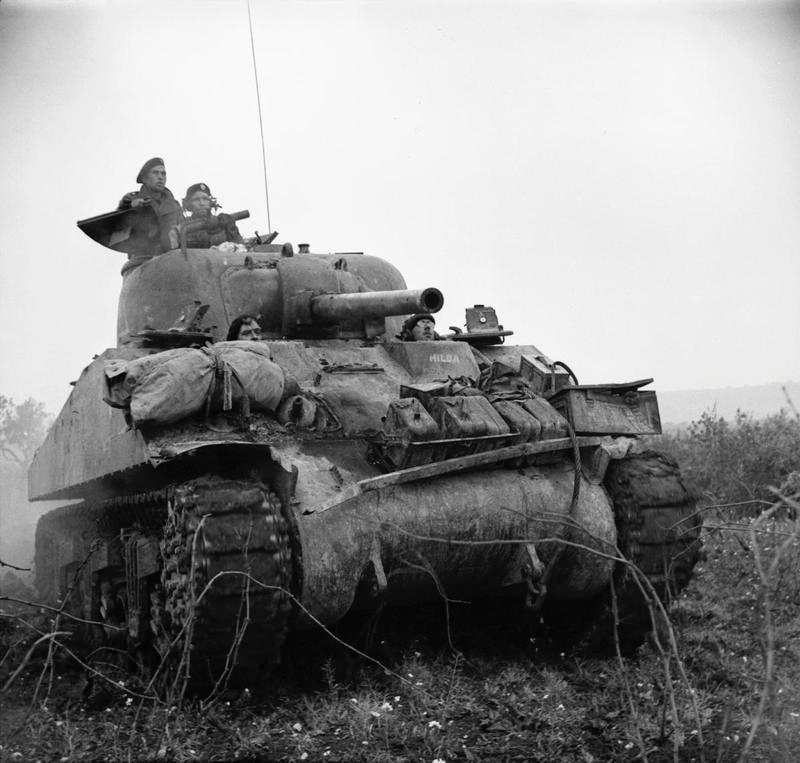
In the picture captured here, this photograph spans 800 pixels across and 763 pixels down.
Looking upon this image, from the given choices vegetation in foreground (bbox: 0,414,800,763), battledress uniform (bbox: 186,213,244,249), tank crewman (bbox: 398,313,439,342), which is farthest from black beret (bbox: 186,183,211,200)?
vegetation in foreground (bbox: 0,414,800,763)

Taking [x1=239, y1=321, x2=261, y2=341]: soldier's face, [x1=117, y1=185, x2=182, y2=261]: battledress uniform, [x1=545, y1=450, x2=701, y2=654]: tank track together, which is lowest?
[x1=545, y1=450, x2=701, y2=654]: tank track

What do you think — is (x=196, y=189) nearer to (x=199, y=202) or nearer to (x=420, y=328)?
(x=199, y=202)

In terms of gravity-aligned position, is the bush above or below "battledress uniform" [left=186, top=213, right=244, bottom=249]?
below

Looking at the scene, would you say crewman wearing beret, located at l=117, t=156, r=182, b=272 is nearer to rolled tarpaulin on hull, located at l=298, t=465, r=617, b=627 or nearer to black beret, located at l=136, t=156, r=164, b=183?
black beret, located at l=136, t=156, r=164, b=183

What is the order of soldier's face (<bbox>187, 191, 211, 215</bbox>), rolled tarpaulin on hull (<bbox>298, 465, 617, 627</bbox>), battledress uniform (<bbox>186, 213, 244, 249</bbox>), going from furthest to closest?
soldier's face (<bbox>187, 191, 211, 215</bbox>)
battledress uniform (<bbox>186, 213, 244, 249</bbox>)
rolled tarpaulin on hull (<bbox>298, 465, 617, 627</bbox>)

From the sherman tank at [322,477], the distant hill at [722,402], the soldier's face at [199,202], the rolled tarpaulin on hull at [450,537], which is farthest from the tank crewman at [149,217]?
the distant hill at [722,402]

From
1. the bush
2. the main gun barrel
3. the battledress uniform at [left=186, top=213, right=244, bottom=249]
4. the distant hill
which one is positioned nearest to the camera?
the main gun barrel

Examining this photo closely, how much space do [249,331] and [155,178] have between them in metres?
2.53

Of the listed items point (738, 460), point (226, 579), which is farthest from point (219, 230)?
point (738, 460)

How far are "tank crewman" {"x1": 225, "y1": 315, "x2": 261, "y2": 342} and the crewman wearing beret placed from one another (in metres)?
1.86

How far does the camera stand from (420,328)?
8008mm

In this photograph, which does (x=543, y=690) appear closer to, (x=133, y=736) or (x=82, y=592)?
(x=133, y=736)

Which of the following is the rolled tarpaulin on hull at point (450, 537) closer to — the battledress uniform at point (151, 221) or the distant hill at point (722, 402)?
the battledress uniform at point (151, 221)

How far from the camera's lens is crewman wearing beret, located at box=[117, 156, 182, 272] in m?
8.63
